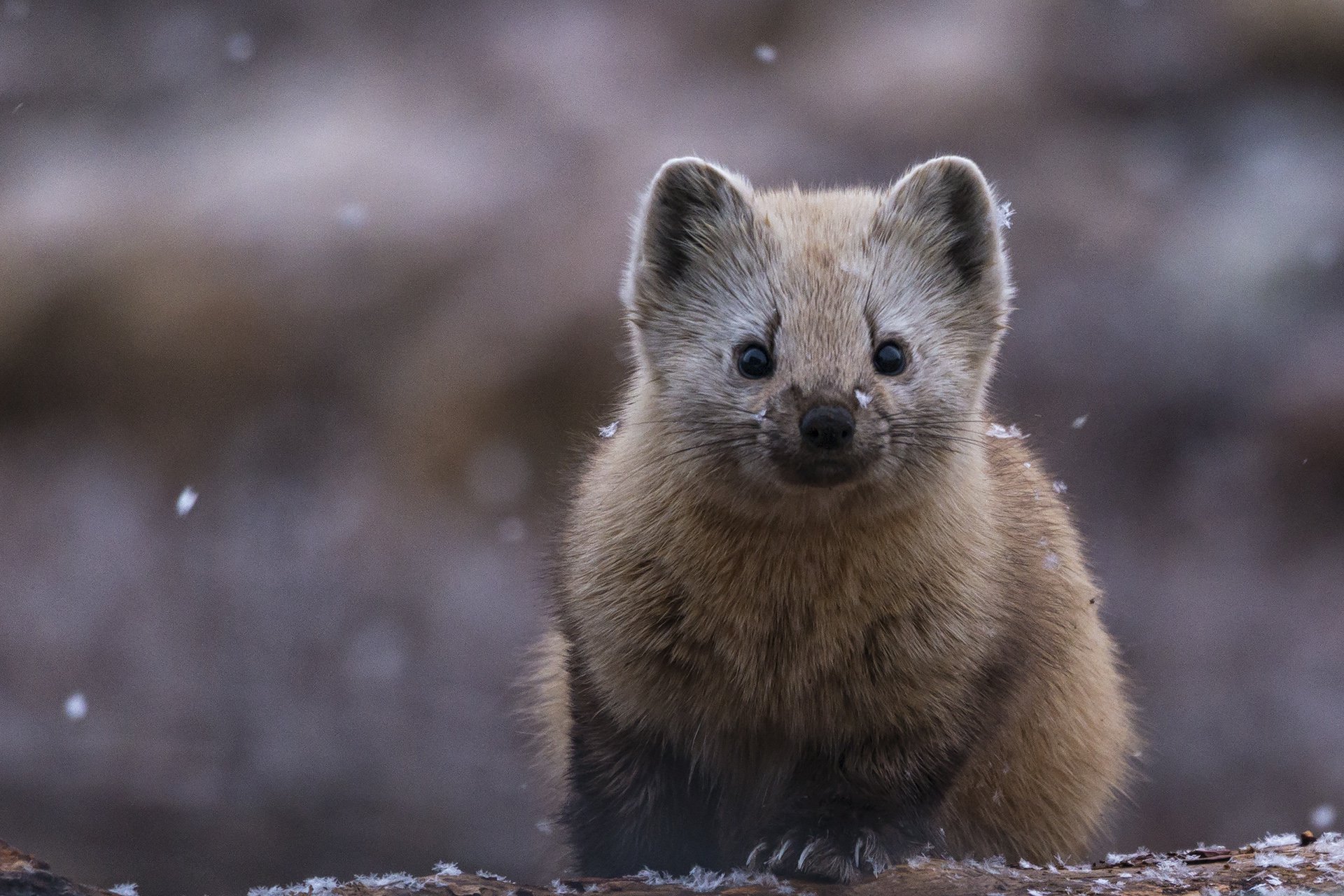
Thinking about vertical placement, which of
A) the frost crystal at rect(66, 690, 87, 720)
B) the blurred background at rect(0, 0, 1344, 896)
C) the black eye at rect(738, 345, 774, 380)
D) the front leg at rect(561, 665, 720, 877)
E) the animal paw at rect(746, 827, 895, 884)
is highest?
the blurred background at rect(0, 0, 1344, 896)

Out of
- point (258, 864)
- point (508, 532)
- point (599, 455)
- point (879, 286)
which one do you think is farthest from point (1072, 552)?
point (258, 864)

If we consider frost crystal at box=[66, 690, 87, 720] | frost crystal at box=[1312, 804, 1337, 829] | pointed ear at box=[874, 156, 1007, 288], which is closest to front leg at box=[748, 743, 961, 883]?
pointed ear at box=[874, 156, 1007, 288]

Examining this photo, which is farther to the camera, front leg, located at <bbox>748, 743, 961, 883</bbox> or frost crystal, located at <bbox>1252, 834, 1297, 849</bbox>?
frost crystal, located at <bbox>1252, 834, 1297, 849</bbox>

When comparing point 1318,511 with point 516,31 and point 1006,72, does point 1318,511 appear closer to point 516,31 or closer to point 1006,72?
point 1006,72

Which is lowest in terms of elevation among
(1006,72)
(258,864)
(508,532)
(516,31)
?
(258,864)

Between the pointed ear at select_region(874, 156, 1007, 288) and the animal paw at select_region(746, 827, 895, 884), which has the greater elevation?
the pointed ear at select_region(874, 156, 1007, 288)

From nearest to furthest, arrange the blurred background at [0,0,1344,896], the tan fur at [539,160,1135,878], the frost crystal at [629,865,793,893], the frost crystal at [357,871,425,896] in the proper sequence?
the frost crystal at [357,871,425,896]
the frost crystal at [629,865,793,893]
the tan fur at [539,160,1135,878]
the blurred background at [0,0,1344,896]

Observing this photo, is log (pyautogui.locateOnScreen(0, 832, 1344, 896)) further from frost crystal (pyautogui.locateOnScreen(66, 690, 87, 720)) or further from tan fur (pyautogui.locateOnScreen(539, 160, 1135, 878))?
frost crystal (pyautogui.locateOnScreen(66, 690, 87, 720))
